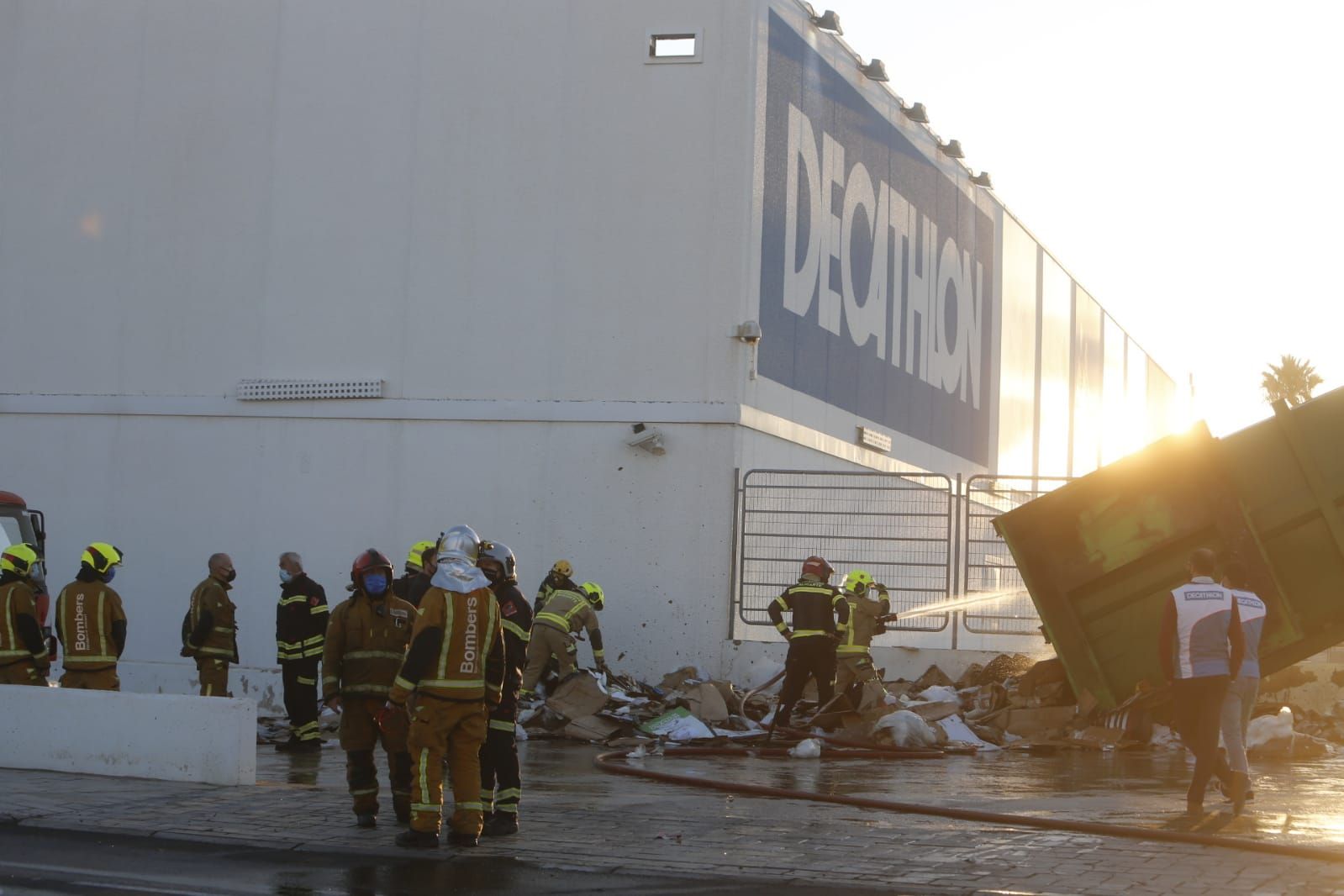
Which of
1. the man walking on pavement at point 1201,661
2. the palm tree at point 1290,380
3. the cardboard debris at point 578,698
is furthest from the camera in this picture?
the palm tree at point 1290,380

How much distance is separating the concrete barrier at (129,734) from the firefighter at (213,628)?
3532 mm

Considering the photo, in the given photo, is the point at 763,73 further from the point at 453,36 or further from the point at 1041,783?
the point at 1041,783

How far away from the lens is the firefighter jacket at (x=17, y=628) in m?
13.8

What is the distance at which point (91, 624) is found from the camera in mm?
13930

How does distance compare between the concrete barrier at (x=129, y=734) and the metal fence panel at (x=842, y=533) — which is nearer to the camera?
the concrete barrier at (x=129, y=734)

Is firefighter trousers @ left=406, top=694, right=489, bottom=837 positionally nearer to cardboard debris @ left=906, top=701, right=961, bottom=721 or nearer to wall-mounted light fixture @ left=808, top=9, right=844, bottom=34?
cardboard debris @ left=906, top=701, right=961, bottom=721

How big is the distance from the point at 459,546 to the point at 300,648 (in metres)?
6.91

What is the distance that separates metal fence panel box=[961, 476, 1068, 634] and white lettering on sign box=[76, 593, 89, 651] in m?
10.4

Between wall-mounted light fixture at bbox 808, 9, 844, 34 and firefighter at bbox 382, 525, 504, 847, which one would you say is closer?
firefighter at bbox 382, 525, 504, 847

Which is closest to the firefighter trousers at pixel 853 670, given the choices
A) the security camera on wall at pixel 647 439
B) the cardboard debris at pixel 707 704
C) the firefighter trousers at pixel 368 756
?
the cardboard debris at pixel 707 704

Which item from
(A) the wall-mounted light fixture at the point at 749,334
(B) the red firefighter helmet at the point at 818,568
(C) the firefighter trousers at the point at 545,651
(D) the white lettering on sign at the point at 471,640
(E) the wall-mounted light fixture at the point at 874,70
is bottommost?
(C) the firefighter trousers at the point at 545,651

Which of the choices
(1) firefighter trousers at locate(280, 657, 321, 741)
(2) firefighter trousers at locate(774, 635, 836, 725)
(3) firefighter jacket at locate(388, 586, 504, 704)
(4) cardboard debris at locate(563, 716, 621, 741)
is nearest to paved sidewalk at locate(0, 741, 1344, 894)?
(3) firefighter jacket at locate(388, 586, 504, 704)

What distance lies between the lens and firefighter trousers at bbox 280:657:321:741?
15562 millimetres

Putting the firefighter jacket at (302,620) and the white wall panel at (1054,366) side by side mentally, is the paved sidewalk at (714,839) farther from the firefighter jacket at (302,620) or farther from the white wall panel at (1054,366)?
the white wall panel at (1054,366)
